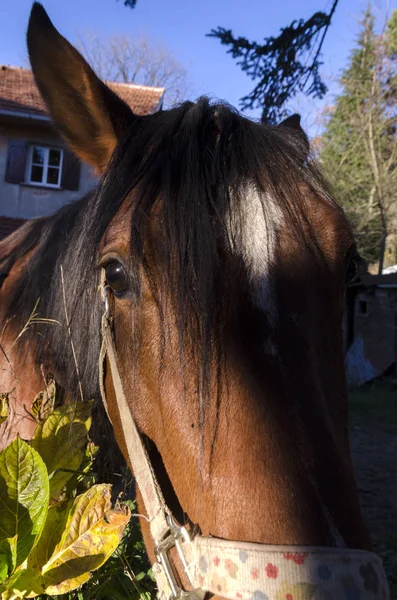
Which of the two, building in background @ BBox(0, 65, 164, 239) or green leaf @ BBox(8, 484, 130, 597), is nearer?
green leaf @ BBox(8, 484, 130, 597)

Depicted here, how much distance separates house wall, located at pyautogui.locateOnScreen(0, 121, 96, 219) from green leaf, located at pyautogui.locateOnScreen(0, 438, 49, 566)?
10877mm

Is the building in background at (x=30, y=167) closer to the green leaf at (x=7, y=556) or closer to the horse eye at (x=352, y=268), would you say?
the horse eye at (x=352, y=268)

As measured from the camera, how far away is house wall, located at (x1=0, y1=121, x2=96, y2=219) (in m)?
11.4

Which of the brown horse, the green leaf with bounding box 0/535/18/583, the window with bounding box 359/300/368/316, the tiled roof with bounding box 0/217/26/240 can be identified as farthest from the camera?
the window with bounding box 359/300/368/316

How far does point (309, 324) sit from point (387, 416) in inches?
337

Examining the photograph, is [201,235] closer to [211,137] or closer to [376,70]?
[211,137]

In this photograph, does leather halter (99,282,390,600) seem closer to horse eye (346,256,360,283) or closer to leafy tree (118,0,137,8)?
horse eye (346,256,360,283)

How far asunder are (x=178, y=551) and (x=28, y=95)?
1331 cm

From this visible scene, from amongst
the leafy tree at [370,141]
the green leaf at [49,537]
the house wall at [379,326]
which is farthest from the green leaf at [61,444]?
the leafy tree at [370,141]

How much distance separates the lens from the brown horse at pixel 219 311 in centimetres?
101

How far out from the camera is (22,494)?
1.19m

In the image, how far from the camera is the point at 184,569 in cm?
113

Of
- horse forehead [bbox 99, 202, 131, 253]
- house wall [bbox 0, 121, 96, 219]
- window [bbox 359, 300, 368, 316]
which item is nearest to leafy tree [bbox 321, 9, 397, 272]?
window [bbox 359, 300, 368, 316]

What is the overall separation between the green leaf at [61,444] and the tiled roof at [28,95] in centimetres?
1009
